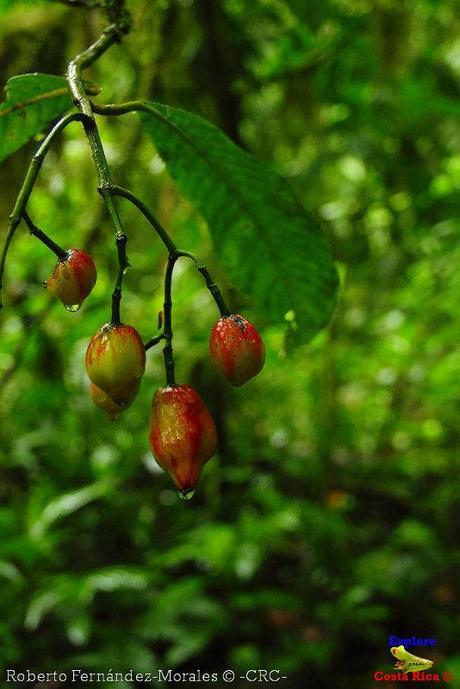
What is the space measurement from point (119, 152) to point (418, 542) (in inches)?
86.4

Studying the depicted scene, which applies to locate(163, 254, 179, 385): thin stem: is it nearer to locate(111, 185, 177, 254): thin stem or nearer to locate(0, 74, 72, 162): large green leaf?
locate(111, 185, 177, 254): thin stem

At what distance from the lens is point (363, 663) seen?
259 cm

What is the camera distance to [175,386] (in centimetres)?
64

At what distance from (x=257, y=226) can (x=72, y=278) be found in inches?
14.5

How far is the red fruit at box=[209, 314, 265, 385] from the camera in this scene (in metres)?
0.62

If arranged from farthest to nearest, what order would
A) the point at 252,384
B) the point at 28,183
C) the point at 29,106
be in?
the point at 252,384
the point at 29,106
the point at 28,183

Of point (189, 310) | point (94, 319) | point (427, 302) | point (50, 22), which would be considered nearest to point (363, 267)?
point (427, 302)

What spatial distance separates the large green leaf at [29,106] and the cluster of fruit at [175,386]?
0.93 ft

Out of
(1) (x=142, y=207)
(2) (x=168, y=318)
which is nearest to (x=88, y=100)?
(1) (x=142, y=207)

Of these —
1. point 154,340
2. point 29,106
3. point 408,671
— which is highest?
point 29,106

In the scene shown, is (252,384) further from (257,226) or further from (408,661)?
(257,226)

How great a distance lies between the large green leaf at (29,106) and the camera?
30.5 inches

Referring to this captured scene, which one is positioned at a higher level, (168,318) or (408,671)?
(168,318)

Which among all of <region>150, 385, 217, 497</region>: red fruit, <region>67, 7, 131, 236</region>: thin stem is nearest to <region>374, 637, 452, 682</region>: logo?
<region>150, 385, 217, 497</region>: red fruit
